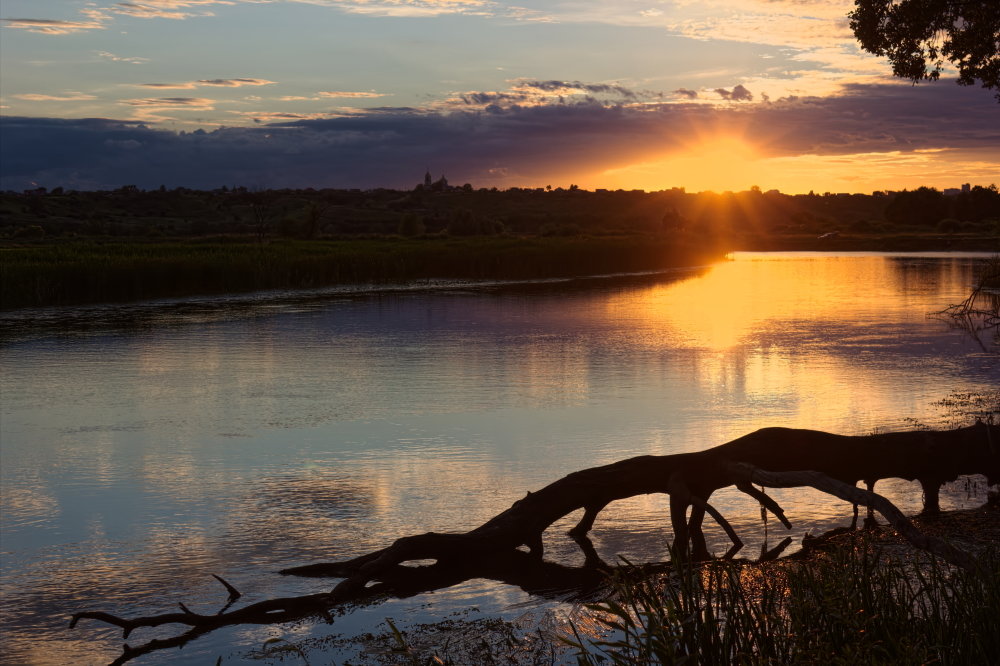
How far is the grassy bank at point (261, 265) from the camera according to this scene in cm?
3722

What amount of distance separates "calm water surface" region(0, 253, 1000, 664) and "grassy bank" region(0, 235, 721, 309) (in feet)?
14.0

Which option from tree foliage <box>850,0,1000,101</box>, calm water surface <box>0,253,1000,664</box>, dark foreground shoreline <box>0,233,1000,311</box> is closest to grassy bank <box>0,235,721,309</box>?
dark foreground shoreline <box>0,233,1000,311</box>

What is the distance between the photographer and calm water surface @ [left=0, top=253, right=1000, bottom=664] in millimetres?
9203

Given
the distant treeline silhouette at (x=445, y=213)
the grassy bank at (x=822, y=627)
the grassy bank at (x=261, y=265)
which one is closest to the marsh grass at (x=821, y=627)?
the grassy bank at (x=822, y=627)

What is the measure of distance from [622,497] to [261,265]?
3697cm

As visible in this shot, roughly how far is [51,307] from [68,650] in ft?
98.2

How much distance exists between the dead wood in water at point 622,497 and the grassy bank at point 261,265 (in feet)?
98.4

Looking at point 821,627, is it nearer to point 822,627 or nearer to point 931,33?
point 822,627

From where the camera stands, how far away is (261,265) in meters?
45.1

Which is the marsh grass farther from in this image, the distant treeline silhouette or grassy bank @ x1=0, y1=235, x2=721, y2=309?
the distant treeline silhouette

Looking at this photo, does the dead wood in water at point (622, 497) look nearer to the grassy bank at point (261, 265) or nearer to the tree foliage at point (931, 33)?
the tree foliage at point (931, 33)

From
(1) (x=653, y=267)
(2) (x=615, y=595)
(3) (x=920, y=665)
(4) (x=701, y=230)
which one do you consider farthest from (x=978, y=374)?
(4) (x=701, y=230)

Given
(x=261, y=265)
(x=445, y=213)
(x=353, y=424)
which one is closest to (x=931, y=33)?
(x=353, y=424)

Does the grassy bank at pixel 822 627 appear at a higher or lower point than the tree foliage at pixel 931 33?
lower
